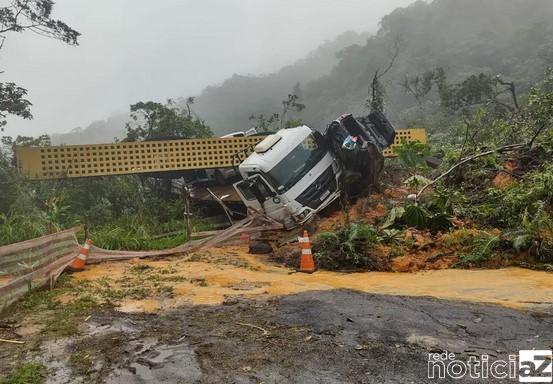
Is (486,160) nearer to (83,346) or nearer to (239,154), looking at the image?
(239,154)

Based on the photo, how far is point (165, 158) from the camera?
1477cm

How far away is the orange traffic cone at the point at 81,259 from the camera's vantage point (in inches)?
320

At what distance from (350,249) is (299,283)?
4.96ft

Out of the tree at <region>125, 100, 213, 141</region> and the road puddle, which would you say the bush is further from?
the tree at <region>125, 100, 213, 141</region>

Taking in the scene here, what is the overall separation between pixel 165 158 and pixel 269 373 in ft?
39.8

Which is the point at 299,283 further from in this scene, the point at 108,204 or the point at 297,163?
the point at 108,204

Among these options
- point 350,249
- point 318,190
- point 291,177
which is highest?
point 291,177

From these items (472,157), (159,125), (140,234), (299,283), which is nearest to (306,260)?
(299,283)

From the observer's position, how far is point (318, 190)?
1143 centimetres

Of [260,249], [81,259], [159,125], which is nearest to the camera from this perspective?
[81,259]

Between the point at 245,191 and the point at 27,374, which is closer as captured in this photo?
the point at 27,374

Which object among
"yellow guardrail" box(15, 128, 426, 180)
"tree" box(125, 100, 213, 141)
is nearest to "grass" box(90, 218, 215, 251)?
"yellow guardrail" box(15, 128, 426, 180)

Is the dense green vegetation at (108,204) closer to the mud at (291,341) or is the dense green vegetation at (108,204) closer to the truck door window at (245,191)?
the truck door window at (245,191)

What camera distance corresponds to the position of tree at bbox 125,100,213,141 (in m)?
17.8
